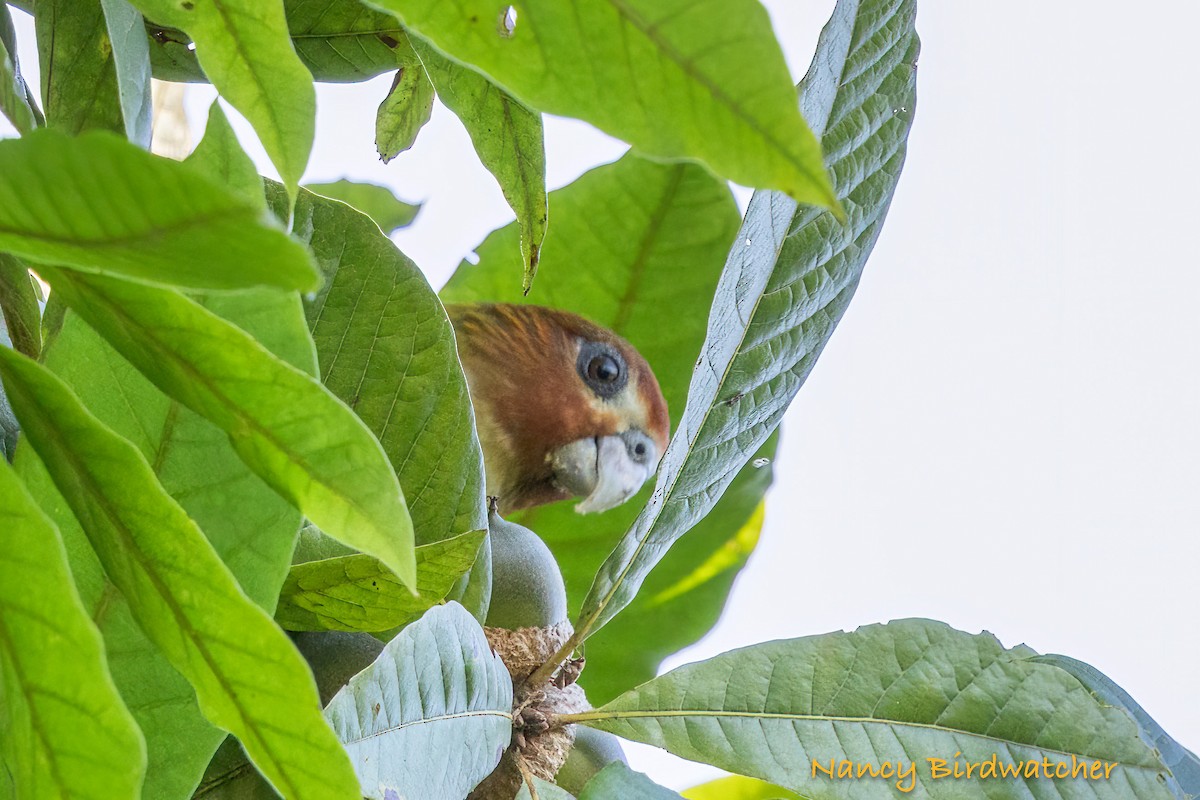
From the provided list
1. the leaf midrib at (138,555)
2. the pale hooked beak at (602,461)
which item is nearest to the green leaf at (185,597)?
the leaf midrib at (138,555)

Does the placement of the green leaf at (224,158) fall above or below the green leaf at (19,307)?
above

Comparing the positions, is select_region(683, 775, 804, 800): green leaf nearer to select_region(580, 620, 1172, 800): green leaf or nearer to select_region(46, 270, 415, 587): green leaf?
select_region(580, 620, 1172, 800): green leaf

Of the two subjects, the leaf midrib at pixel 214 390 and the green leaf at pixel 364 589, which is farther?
the green leaf at pixel 364 589

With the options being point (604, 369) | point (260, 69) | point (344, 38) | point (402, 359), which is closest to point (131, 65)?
point (260, 69)

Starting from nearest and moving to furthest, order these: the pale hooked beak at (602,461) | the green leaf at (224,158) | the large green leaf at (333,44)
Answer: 1. the green leaf at (224,158)
2. the large green leaf at (333,44)
3. the pale hooked beak at (602,461)

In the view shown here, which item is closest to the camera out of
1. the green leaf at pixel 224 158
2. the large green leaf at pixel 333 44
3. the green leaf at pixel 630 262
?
the green leaf at pixel 224 158

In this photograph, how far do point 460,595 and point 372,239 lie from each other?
184 millimetres

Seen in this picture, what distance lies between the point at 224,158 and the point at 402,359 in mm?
202

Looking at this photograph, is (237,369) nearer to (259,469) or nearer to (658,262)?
(259,469)

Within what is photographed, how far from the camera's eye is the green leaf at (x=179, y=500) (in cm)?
38

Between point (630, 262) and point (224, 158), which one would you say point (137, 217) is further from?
point (630, 262)

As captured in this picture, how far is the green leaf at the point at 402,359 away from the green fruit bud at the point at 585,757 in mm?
126

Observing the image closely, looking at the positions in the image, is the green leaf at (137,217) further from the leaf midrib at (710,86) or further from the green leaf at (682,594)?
the green leaf at (682,594)

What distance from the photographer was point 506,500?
1.58 meters
